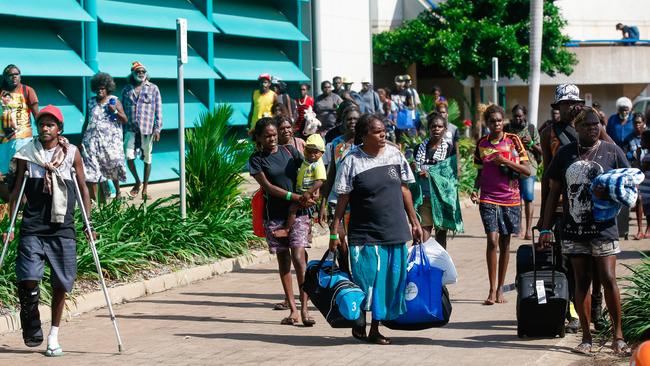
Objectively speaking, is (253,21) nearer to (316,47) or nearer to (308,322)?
(316,47)

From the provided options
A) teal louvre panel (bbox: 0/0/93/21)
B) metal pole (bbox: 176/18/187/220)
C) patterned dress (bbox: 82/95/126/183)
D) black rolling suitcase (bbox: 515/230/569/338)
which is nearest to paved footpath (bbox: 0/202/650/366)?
black rolling suitcase (bbox: 515/230/569/338)

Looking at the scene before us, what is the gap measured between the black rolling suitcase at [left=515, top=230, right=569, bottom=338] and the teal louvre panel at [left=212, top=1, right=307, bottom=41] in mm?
13345

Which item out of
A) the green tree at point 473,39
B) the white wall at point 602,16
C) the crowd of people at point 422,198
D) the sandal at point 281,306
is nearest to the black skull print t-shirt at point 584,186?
the crowd of people at point 422,198

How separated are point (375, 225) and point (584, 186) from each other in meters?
1.59

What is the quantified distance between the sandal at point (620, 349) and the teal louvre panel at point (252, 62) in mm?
14044

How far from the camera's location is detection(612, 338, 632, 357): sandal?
884cm

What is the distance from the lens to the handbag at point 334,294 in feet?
30.2

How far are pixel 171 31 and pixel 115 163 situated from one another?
5.76 metres

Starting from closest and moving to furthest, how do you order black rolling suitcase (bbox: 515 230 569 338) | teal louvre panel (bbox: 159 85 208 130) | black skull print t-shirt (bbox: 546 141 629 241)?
black skull print t-shirt (bbox: 546 141 629 241), black rolling suitcase (bbox: 515 230 569 338), teal louvre panel (bbox: 159 85 208 130)

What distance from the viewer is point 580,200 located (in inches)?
348

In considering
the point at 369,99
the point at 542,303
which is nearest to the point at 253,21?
the point at 369,99

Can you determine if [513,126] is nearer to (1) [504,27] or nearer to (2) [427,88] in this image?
(1) [504,27]

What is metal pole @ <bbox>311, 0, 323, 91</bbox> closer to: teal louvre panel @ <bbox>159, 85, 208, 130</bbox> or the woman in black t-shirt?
teal louvre panel @ <bbox>159, 85, 208, 130</bbox>

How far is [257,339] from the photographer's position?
383 inches
